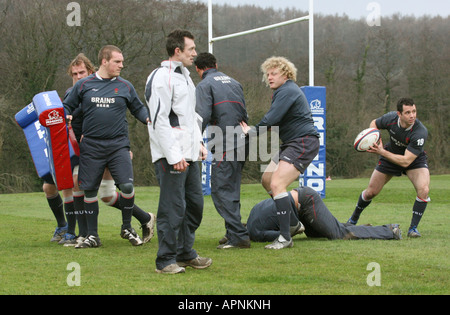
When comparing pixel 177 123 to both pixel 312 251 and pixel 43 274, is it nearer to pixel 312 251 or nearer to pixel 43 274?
pixel 43 274

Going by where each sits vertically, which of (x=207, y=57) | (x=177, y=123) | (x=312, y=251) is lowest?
(x=312, y=251)

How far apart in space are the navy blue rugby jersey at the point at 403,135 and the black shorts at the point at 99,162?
3.71 m

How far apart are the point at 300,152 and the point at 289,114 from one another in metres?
0.46

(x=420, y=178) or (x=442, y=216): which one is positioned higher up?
(x=420, y=178)

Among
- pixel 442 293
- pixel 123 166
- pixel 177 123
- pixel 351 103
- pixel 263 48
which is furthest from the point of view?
pixel 351 103

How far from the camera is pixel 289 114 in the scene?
6902 mm

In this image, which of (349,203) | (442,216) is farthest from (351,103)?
(442,216)

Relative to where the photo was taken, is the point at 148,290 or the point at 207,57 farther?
the point at 207,57

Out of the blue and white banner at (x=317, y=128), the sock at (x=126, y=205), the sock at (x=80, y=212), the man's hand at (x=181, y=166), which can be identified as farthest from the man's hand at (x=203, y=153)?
the blue and white banner at (x=317, y=128)

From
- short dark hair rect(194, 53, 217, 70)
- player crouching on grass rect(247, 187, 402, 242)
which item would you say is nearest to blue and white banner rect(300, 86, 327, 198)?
player crouching on grass rect(247, 187, 402, 242)

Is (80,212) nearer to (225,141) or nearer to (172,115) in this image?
(225,141)

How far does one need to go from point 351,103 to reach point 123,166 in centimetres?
3241

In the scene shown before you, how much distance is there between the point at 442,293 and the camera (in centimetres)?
420

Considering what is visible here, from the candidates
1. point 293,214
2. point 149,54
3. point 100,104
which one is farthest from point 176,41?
point 149,54
